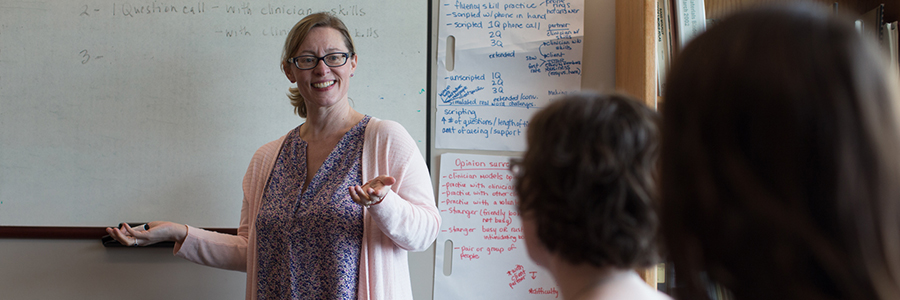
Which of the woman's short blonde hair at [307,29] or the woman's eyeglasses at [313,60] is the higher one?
the woman's short blonde hair at [307,29]

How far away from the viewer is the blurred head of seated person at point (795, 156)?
26 cm

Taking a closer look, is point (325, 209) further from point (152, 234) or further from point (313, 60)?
point (152, 234)

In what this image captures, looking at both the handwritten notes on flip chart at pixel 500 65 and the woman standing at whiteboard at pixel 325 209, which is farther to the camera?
the handwritten notes on flip chart at pixel 500 65

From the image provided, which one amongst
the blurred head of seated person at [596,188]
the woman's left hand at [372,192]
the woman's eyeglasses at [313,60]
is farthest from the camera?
the woman's eyeglasses at [313,60]

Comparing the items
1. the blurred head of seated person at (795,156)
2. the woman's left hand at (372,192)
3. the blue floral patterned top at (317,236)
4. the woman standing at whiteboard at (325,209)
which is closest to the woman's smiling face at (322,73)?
the woman standing at whiteboard at (325,209)

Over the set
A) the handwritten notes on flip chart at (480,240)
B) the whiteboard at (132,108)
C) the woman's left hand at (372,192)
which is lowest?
the handwritten notes on flip chart at (480,240)

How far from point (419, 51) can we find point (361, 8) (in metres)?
0.24

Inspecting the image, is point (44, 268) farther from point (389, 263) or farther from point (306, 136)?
point (389, 263)

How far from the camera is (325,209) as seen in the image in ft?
3.87

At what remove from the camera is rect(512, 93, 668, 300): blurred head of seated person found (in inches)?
17.9

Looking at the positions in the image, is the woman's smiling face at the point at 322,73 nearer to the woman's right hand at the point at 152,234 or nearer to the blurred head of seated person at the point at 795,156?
the woman's right hand at the point at 152,234

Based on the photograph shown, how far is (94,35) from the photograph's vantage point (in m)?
1.66

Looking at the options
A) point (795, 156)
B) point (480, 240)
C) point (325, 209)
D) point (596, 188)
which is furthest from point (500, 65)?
point (795, 156)

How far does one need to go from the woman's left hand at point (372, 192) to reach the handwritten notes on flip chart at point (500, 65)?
2.39ft
